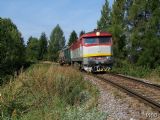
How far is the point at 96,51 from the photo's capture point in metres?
28.9

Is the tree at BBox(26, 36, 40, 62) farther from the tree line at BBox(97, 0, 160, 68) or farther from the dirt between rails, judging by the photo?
the dirt between rails

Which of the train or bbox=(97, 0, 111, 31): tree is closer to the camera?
the train

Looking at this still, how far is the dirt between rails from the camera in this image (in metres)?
9.76

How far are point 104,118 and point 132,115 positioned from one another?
6.29 feet

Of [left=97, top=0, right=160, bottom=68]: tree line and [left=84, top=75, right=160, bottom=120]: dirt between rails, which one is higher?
Result: [left=97, top=0, right=160, bottom=68]: tree line

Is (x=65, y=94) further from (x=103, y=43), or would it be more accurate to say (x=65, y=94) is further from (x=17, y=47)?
(x=17, y=47)

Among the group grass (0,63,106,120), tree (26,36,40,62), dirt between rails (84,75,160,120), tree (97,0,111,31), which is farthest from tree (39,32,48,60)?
grass (0,63,106,120)

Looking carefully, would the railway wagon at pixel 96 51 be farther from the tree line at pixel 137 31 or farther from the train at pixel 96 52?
the tree line at pixel 137 31

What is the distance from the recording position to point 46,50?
148 metres

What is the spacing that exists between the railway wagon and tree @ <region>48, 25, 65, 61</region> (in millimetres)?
109608

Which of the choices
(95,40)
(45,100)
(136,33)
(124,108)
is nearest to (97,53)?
(95,40)

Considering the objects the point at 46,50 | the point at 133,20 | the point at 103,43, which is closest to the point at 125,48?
the point at 133,20

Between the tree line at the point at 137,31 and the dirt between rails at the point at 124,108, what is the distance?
23307mm

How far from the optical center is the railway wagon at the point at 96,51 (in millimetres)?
28609
